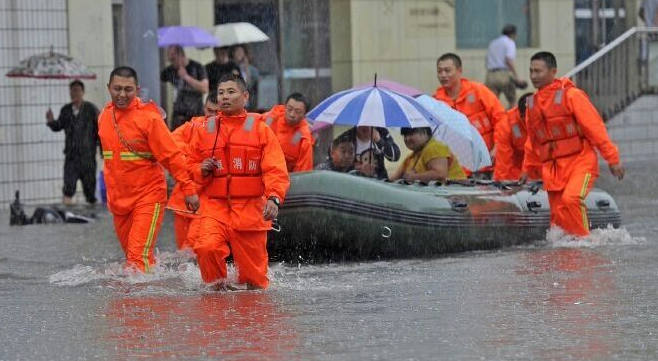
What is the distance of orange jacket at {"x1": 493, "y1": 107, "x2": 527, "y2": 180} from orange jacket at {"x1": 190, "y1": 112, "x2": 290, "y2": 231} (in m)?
5.02

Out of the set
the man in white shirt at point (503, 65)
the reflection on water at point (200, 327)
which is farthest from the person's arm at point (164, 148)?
the man in white shirt at point (503, 65)

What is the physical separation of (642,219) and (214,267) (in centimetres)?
705

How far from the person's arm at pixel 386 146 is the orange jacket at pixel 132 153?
309 centimetres

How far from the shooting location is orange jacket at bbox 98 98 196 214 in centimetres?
1190

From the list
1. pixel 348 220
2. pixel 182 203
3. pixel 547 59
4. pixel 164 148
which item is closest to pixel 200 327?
pixel 164 148

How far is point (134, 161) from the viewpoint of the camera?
39.3 feet

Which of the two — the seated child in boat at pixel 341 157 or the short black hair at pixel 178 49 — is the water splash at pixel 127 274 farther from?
the short black hair at pixel 178 49

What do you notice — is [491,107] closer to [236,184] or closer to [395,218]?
[395,218]

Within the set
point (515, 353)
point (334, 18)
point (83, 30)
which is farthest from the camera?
point (334, 18)

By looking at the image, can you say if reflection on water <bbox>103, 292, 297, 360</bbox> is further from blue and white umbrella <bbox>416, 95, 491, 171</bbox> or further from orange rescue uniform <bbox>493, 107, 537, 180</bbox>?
orange rescue uniform <bbox>493, 107, 537, 180</bbox>

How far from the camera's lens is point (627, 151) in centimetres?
2594

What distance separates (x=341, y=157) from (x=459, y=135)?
1.23 m

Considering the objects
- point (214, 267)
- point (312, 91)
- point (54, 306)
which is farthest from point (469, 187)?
point (312, 91)

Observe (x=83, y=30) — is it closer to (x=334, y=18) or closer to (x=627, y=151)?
(x=334, y=18)
